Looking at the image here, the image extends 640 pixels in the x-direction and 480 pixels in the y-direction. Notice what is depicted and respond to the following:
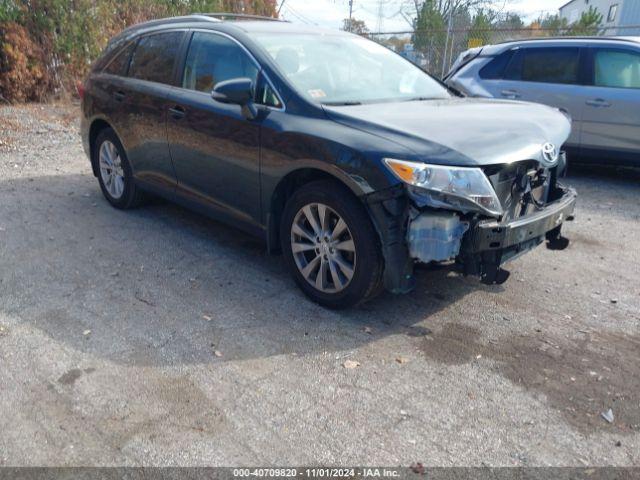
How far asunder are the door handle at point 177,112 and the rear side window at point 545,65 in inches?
197

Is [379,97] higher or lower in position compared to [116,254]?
higher

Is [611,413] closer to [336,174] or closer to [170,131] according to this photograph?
[336,174]

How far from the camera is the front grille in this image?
3475mm

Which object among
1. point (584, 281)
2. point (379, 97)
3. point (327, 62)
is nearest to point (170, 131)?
point (327, 62)

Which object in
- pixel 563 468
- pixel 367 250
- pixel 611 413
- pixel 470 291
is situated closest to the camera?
pixel 563 468

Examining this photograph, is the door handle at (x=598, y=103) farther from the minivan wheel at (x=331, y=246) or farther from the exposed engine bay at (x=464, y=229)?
the minivan wheel at (x=331, y=246)

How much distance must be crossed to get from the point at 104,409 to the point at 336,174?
186 cm

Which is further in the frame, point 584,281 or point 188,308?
point 584,281

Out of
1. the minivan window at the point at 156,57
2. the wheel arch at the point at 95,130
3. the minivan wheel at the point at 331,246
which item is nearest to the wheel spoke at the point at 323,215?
the minivan wheel at the point at 331,246

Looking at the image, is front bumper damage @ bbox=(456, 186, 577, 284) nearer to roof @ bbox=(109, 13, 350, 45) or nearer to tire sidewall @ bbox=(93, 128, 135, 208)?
roof @ bbox=(109, 13, 350, 45)

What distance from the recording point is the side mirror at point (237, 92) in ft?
12.7

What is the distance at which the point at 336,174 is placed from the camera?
11.7 ft

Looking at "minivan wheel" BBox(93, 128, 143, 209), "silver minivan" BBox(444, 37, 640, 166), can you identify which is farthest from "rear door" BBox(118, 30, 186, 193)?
"silver minivan" BBox(444, 37, 640, 166)

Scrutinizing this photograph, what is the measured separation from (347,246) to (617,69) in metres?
5.46
